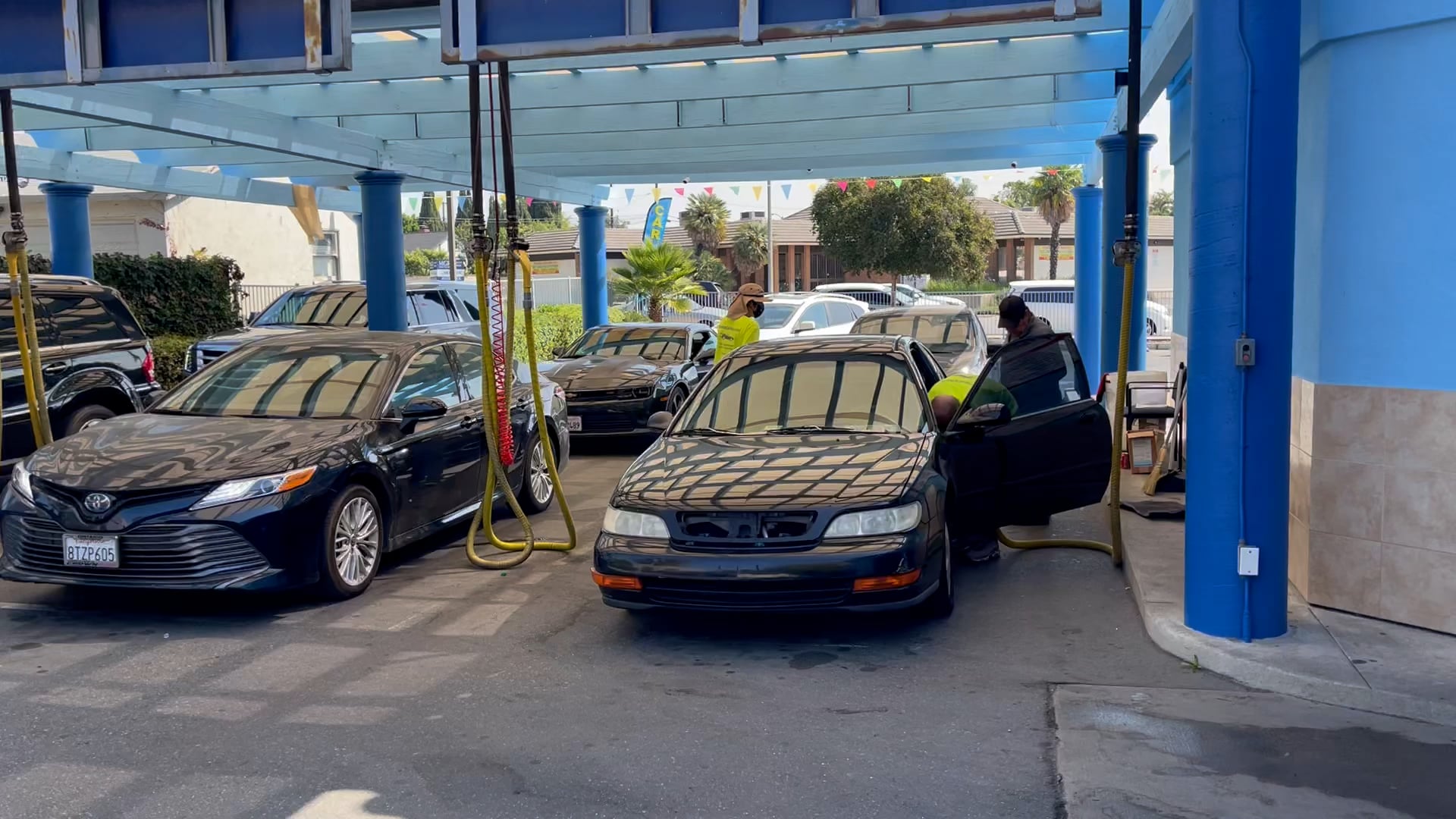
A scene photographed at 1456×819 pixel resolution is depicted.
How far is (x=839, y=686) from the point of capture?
5.73 metres

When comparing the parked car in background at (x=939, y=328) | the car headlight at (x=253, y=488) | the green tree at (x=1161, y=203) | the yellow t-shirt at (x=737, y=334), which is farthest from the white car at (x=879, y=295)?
the green tree at (x=1161, y=203)

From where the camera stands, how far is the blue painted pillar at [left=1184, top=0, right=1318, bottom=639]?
233 inches

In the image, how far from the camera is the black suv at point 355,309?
16859 mm

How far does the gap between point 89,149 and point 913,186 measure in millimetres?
27014

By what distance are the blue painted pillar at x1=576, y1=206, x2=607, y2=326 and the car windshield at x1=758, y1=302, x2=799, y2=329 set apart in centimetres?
461

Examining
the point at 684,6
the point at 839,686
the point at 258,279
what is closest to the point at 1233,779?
the point at 839,686

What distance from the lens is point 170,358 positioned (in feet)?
53.9

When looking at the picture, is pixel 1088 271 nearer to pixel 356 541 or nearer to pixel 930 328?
pixel 930 328

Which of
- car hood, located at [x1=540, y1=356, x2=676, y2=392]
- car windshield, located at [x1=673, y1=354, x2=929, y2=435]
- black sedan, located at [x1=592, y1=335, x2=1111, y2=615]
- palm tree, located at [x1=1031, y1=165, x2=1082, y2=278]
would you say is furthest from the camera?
palm tree, located at [x1=1031, y1=165, x2=1082, y2=278]

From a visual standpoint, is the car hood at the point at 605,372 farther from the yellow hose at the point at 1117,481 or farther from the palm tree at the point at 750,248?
the palm tree at the point at 750,248

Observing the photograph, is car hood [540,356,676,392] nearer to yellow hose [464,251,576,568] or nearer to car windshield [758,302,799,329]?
yellow hose [464,251,576,568]

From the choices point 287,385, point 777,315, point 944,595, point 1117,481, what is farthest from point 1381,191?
point 777,315

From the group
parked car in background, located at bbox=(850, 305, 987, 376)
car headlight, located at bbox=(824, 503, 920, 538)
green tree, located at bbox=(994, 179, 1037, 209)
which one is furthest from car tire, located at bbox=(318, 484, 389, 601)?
green tree, located at bbox=(994, 179, 1037, 209)

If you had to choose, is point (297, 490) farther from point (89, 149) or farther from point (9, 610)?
point (89, 149)
